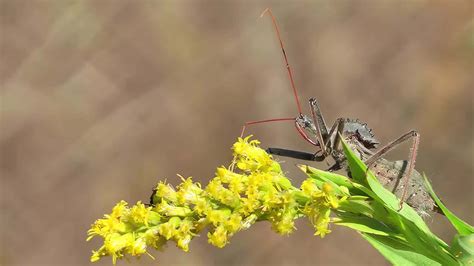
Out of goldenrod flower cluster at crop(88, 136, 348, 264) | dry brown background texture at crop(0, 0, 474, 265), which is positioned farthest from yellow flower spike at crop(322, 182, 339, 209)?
dry brown background texture at crop(0, 0, 474, 265)

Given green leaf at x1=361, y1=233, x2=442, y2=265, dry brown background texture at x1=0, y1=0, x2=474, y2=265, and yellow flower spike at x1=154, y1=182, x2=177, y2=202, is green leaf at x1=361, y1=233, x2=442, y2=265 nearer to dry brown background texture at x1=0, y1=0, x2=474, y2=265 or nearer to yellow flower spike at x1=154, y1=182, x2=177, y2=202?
yellow flower spike at x1=154, y1=182, x2=177, y2=202

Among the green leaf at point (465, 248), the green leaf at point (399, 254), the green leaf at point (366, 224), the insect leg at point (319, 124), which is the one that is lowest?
the green leaf at point (465, 248)

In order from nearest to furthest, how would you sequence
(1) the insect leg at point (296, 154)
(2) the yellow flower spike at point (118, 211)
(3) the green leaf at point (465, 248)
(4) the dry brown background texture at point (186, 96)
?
(3) the green leaf at point (465, 248) < (2) the yellow flower spike at point (118, 211) < (1) the insect leg at point (296, 154) < (4) the dry brown background texture at point (186, 96)

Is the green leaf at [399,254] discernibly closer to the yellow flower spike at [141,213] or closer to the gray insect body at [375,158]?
the gray insect body at [375,158]

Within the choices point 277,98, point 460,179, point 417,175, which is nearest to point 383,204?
point 417,175

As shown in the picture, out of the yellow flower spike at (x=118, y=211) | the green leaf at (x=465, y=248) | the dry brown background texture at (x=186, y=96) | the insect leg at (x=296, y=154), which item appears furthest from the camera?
the dry brown background texture at (x=186, y=96)

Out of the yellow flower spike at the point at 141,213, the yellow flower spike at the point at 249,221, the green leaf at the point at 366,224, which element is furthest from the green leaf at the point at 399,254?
the yellow flower spike at the point at 141,213

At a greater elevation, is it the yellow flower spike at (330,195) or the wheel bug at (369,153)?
Result: the wheel bug at (369,153)
